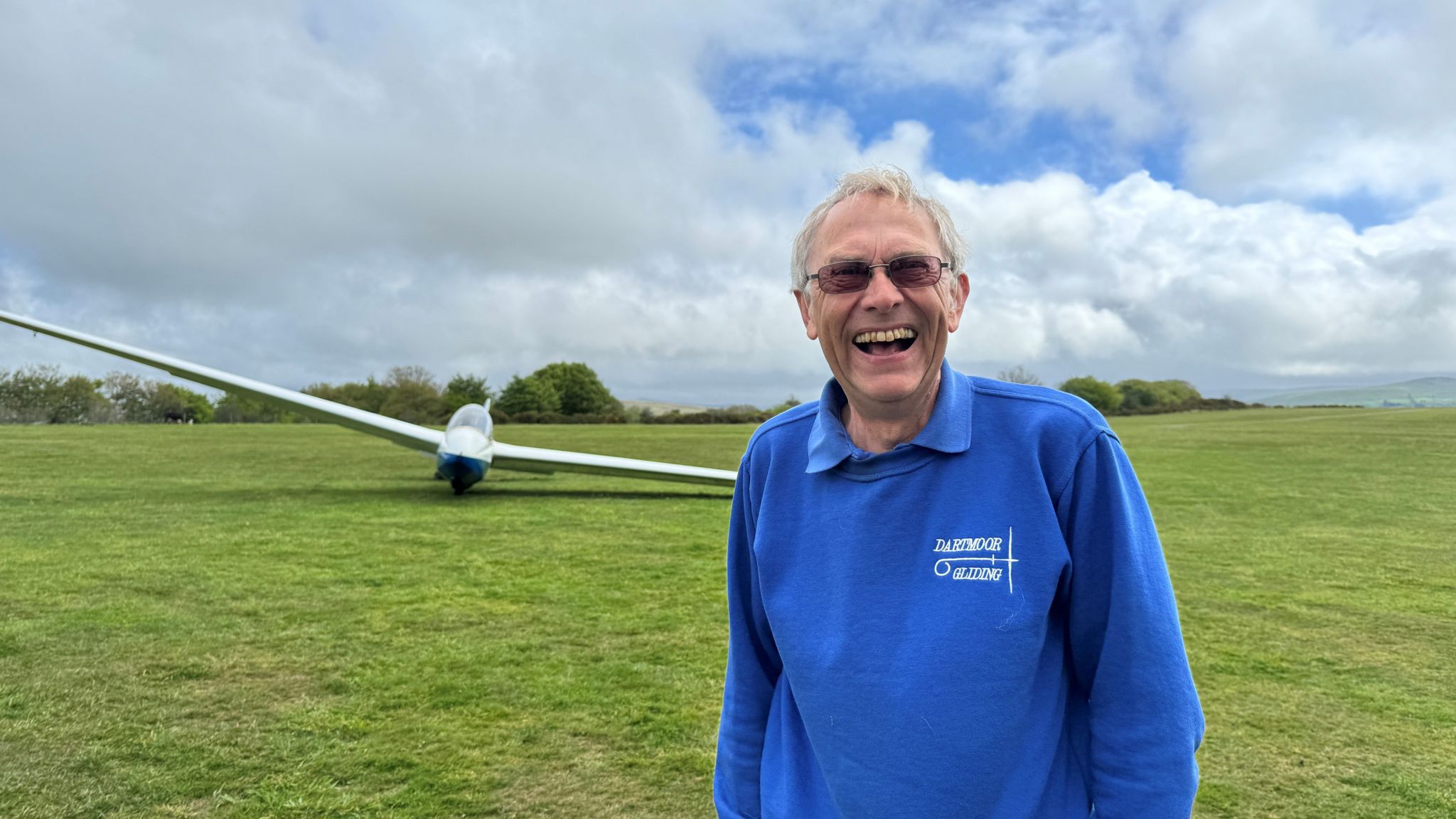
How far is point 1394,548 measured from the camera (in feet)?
28.3

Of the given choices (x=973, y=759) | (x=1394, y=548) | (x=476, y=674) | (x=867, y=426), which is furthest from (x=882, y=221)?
(x=1394, y=548)

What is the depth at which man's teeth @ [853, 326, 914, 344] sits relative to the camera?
4.89 ft

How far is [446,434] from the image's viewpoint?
13.6m

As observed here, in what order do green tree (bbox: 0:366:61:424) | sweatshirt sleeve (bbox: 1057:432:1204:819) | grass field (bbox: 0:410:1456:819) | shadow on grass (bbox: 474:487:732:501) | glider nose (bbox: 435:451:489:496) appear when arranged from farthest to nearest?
green tree (bbox: 0:366:61:424) → shadow on grass (bbox: 474:487:732:501) → glider nose (bbox: 435:451:489:496) → grass field (bbox: 0:410:1456:819) → sweatshirt sleeve (bbox: 1057:432:1204:819)

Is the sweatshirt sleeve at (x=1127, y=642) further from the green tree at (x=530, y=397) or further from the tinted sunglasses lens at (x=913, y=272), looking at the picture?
the green tree at (x=530, y=397)

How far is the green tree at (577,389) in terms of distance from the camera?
197ft

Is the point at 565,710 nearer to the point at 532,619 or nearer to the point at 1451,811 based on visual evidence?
the point at 532,619

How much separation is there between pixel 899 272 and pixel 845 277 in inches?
4.1

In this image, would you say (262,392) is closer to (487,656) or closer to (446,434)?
(446,434)

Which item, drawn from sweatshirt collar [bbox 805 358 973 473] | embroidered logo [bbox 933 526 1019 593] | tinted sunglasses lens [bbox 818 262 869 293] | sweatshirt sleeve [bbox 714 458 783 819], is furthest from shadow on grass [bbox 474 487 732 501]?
embroidered logo [bbox 933 526 1019 593]

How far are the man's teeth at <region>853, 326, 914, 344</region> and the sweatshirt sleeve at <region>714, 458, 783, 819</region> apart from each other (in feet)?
1.37

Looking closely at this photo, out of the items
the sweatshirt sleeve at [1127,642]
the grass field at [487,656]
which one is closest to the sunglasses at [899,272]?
the sweatshirt sleeve at [1127,642]

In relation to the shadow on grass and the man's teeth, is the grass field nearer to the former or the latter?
the shadow on grass

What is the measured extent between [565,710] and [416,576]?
3668mm
